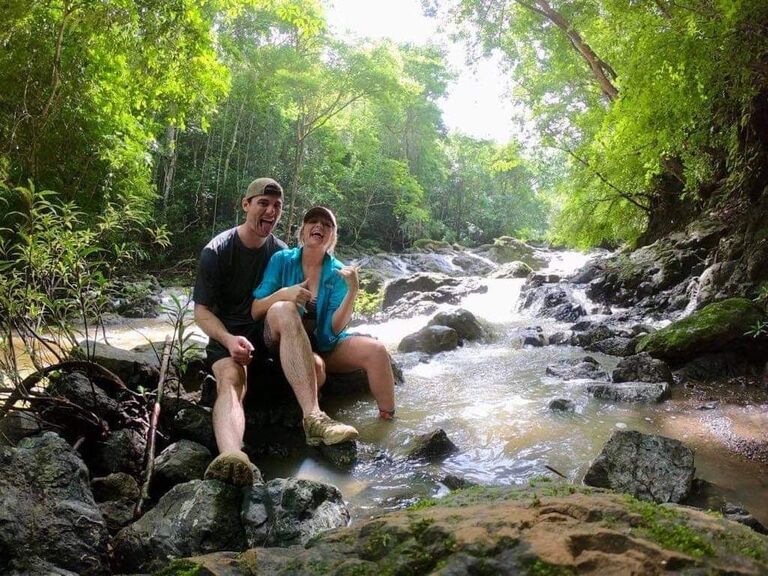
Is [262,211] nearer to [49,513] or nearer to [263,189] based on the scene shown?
[263,189]

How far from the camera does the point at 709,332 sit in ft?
16.2

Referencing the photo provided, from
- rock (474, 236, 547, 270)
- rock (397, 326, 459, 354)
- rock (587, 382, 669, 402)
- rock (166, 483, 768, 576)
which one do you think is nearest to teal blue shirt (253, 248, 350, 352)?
rock (166, 483, 768, 576)

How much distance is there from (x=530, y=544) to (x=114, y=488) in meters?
2.13

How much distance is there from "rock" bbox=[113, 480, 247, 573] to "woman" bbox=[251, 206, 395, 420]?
4.93ft

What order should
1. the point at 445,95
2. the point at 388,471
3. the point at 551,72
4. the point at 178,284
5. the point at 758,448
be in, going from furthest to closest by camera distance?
the point at 445,95, the point at 178,284, the point at 551,72, the point at 758,448, the point at 388,471

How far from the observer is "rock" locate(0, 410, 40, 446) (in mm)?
2367

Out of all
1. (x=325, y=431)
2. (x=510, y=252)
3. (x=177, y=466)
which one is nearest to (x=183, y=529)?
(x=177, y=466)

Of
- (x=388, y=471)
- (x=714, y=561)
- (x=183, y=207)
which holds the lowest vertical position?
(x=388, y=471)

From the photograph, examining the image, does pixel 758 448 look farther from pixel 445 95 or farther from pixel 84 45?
pixel 445 95

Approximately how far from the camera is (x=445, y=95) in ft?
113

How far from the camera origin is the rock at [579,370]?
5.14 m

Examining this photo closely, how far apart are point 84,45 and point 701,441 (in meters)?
9.91

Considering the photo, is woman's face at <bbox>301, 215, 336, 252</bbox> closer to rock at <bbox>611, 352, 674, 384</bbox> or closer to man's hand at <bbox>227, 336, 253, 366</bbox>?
man's hand at <bbox>227, 336, 253, 366</bbox>

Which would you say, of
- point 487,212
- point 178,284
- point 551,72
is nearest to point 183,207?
point 178,284
